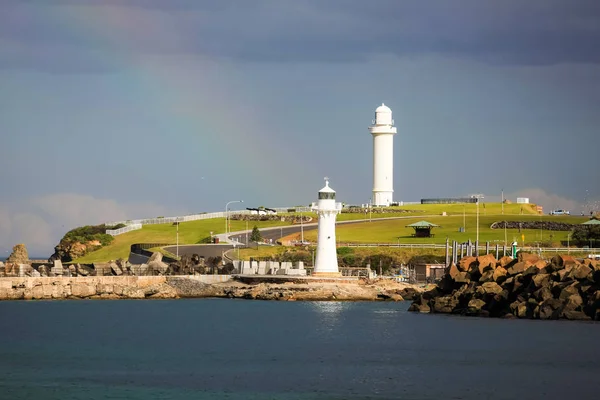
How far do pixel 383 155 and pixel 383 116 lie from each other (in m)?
5.24

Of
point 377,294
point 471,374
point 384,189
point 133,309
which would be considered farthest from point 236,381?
point 384,189

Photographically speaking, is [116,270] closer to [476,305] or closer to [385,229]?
[476,305]

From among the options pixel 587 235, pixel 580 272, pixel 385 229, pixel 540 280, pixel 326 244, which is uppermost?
pixel 385 229

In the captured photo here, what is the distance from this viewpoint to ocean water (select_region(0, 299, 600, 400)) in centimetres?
4406

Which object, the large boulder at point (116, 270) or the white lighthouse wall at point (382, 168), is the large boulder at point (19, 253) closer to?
the large boulder at point (116, 270)

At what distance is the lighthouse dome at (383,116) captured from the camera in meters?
152

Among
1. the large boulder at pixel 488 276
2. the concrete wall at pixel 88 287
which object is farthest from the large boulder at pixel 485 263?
the concrete wall at pixel 88 287

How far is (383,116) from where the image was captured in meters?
152

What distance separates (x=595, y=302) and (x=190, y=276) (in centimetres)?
3331

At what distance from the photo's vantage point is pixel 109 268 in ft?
295

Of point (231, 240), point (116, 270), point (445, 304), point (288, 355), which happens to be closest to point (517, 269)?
point (445, 304)

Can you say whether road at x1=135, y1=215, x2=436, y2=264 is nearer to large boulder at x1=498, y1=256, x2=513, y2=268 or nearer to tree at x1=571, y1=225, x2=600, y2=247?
tree at x1=571, y1=225, x2=600, y2=247

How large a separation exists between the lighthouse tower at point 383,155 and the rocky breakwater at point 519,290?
7574 centimetres

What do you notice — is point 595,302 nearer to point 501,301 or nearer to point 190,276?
point 501,301
